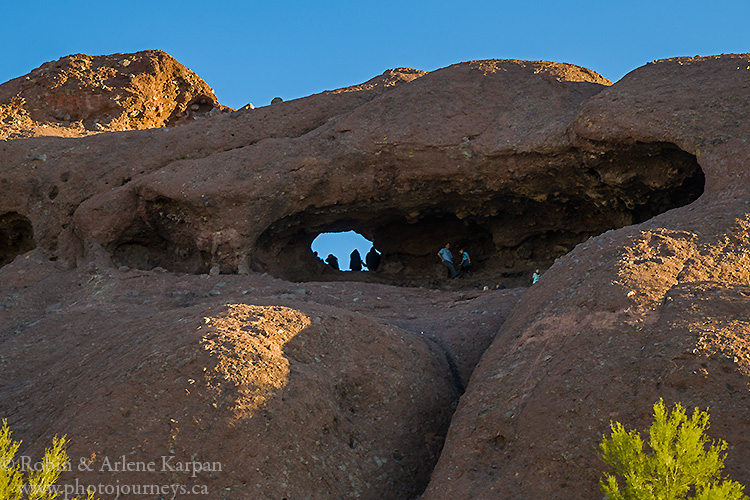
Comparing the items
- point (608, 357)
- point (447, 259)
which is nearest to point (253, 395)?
point (608, 357)

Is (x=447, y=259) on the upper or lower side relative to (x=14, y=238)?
lower

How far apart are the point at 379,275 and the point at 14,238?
688 centimetres

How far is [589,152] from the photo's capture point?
10578 millimetres

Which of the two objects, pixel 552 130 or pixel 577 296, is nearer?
pixel 577 296

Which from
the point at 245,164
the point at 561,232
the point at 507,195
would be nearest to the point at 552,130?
the point at 507,195

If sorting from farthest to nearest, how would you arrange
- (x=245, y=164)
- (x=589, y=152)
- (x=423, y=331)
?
(x=245, y=164), (x=589, y=152), (x=423, y=331)

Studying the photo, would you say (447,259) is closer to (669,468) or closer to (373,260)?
(373,260)

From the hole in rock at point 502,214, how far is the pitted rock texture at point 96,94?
402 cm

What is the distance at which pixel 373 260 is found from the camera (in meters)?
15.3

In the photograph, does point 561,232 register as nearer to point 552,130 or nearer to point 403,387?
point 552,130

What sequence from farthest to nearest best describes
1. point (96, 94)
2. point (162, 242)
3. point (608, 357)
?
point (96, 94)
point (162, 242)
point (608, 357)

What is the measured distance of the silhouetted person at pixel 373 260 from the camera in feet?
49.9

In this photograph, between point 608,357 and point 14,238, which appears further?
point 14,238

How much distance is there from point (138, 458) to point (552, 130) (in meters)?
7.83
